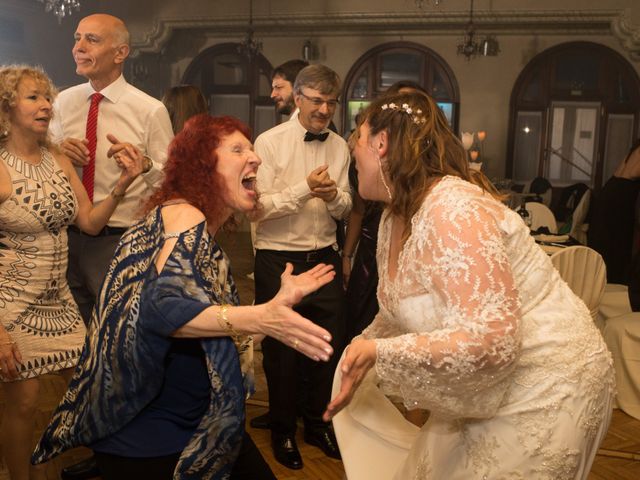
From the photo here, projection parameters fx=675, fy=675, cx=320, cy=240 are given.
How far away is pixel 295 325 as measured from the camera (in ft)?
4.76

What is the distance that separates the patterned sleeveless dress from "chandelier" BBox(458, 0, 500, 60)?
811 centimetres

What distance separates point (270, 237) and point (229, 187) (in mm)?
1392

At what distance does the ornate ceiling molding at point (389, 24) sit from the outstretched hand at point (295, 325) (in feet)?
30.9

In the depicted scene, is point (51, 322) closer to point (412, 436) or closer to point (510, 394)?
point (412, 436)

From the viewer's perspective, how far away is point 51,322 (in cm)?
262

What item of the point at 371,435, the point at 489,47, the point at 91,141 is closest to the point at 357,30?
the point at 489,47

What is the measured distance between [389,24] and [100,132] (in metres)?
8.09

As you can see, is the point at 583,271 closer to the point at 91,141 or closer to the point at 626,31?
the point at 91,141

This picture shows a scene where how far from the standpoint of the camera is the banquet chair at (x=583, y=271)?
3734 mm

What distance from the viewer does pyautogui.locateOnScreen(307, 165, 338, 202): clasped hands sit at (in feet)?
9.93

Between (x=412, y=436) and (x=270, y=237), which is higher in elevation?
(x=270, y=237)

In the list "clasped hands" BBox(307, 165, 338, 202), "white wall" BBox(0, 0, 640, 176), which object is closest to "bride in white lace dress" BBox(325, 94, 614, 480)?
"clasped hands" BBox(307, 165, 338, 202)

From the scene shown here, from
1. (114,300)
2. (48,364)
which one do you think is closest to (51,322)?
(48,364)

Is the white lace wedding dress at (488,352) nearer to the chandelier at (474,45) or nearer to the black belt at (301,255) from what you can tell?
the black belt at (301,255)
